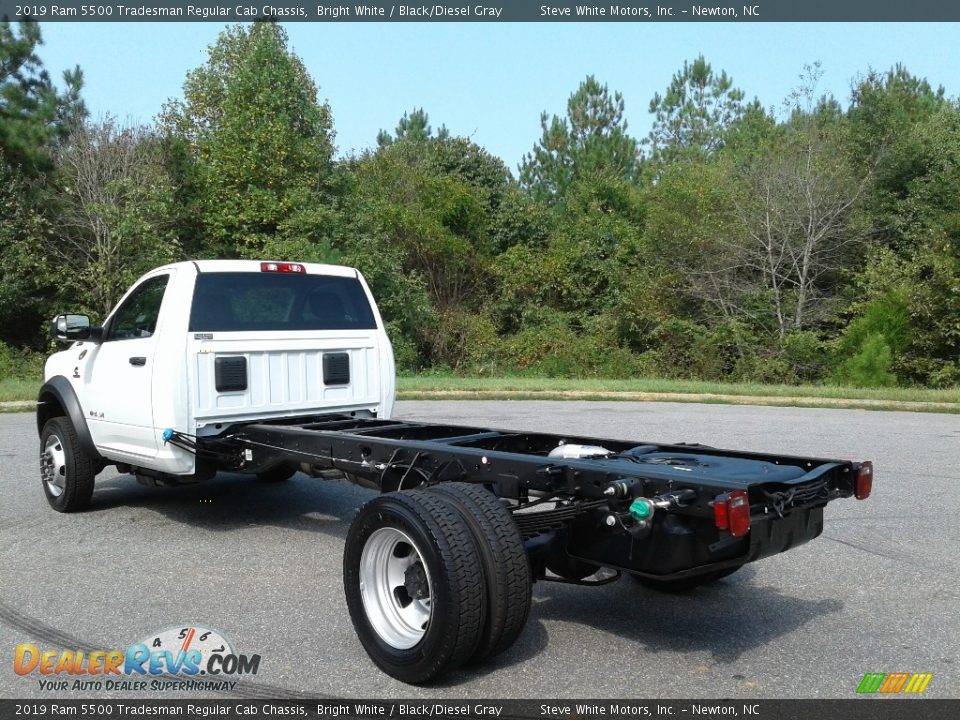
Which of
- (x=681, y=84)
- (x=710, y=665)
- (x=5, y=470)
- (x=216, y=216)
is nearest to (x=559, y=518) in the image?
(x=710, y=665)

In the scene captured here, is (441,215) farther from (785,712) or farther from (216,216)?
(785,712)

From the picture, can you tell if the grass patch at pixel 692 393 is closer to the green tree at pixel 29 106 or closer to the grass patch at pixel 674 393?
the grass patch at pixel 674 393

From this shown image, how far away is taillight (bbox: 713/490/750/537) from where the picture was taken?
3871 mm

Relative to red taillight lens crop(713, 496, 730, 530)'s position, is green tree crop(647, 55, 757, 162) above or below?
above

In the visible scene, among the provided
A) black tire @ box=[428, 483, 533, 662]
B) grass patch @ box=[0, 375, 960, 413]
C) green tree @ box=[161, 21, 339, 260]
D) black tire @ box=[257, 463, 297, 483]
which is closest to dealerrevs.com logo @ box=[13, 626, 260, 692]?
black tire @ box=[428, 483, 533, 662]

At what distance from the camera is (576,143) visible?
5234cm

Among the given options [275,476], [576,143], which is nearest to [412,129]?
[576,143]

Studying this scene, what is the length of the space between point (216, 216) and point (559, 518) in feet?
99.1

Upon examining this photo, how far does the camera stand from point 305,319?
7.69 m

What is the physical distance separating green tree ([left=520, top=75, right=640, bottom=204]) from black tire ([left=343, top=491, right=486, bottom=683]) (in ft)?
154

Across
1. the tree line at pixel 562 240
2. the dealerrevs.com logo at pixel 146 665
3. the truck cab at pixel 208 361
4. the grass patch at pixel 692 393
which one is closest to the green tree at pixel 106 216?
the tree line at pixel 562 240

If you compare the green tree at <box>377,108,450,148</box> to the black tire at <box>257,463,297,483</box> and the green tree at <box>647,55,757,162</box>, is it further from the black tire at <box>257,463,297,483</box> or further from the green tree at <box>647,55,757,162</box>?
the black tire at <box>257,463,297,483</box>

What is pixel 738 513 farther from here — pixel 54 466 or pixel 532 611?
pixel 54 466

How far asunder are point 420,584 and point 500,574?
1.87 feet
